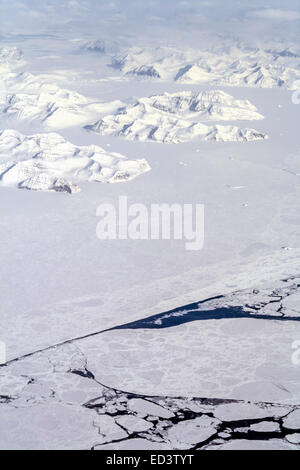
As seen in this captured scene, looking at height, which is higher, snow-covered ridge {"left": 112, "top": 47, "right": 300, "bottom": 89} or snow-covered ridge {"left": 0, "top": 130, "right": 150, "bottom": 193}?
snow-covered ridge {"left": 112, "top": 47, "right": 300, "bottom": 89}

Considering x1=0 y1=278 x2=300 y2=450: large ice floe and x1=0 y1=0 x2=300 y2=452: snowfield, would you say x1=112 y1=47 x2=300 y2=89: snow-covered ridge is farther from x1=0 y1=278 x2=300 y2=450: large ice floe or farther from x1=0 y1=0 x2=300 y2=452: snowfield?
x1=0 y1=278 x2=300 y2=450: large ice floe

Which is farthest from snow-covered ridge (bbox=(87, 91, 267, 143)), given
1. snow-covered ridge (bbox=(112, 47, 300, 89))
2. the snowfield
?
snow-covered ridge (bbox=(112, 47, 300, 89))

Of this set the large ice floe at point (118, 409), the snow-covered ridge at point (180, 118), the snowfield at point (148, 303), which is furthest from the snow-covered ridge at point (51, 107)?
the large ice floe at point (118, 409)

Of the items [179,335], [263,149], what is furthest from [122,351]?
[263,149]

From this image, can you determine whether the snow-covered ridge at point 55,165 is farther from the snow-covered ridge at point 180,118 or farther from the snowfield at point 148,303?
the snow-covered ridge at point 180,118

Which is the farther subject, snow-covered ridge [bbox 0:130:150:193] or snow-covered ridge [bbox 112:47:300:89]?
snow-covered ridge [bbox 112:47:300:89]

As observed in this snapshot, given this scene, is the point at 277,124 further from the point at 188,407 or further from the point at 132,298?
the point at 188,407

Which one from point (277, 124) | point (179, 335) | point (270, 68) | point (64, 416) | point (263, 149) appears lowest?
point (64, 416)

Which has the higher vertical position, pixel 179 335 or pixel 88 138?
pixel 88 138
